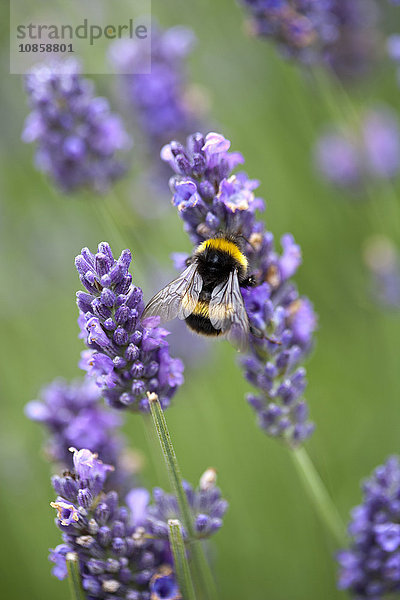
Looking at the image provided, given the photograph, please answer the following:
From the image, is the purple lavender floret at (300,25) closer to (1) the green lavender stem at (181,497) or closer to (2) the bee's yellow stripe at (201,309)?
(2) the bee's yellow stripe at (201,309)

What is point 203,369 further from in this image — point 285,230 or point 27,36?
point 27,36

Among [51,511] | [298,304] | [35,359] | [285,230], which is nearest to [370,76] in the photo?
[285,230]

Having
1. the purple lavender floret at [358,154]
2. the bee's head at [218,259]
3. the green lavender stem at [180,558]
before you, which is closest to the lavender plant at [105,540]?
the green lavender stem at [180,558]

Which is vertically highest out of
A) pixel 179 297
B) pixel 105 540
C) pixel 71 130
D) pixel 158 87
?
pixel 158 87

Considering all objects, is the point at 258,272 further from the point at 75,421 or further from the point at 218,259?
the point at 75,421

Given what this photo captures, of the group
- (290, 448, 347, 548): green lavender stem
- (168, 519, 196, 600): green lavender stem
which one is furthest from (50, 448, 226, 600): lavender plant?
(290, 448, 347, 548): green lavender stem

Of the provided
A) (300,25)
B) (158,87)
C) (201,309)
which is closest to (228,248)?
A: (201,309)
